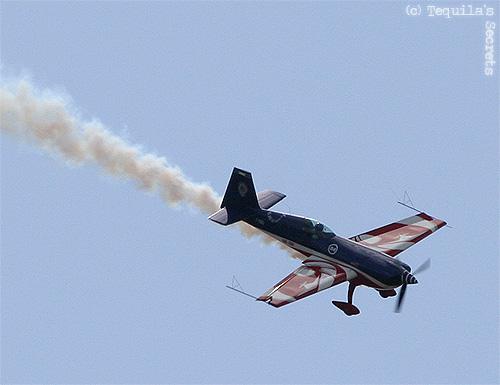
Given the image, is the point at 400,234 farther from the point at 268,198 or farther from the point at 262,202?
the point at 262,202

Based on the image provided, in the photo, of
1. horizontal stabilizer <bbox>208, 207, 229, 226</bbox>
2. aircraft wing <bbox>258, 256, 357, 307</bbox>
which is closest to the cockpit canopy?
aircraft wing <bbox>258, 256, 357, 307</bbox>

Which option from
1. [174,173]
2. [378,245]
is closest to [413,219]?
[378,245]

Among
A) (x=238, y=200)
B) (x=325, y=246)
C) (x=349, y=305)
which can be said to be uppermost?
(x=238, y=200)

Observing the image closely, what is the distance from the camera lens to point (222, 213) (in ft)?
178

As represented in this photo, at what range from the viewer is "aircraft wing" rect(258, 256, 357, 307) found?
4956 cm

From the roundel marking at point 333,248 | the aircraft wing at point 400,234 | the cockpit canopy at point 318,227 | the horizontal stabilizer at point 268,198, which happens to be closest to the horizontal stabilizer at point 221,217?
the horizontal stabilizer at point 268,198

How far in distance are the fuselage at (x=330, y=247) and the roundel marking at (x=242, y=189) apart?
35.9 inches

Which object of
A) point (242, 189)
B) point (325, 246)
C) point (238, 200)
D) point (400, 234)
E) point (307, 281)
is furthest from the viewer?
point (400, 234)

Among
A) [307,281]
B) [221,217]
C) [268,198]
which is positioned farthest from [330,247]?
[221,217]

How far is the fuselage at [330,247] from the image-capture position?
5069 cm

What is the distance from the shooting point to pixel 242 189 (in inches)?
2127

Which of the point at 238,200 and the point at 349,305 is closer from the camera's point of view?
the point at 349,305

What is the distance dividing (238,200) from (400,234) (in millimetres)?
6752

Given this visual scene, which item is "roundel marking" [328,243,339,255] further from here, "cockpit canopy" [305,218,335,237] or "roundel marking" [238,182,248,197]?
"roundel marking" [238,182,248,197]
